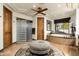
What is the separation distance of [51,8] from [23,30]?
2.78 feet

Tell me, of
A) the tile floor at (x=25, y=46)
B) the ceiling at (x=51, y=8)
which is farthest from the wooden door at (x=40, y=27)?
the tile floor at (x=25, y=46)

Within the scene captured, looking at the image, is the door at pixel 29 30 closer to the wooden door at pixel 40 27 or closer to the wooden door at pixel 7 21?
the wooden door at pixel 40 27

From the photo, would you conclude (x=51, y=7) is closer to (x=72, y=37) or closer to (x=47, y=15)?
(x=47, y=15)

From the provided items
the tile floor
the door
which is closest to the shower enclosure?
the door

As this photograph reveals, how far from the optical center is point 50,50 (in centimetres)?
239

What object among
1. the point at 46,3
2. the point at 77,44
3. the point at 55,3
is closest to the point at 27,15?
the point at 46,3

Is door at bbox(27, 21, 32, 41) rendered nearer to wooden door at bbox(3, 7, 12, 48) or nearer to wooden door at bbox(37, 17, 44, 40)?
wooden door at bbox(37, 17, 44, 40)

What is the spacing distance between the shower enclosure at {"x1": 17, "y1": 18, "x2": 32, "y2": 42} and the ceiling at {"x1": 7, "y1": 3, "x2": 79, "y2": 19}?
0.80ft

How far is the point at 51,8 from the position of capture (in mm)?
2396

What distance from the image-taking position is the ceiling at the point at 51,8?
2299 millimetres

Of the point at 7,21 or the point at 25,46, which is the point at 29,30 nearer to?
the point at 25,46

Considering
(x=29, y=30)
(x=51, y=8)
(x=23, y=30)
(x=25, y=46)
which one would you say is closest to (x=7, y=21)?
(x=23, y=30)

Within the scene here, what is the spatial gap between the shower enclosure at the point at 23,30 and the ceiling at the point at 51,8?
0.80ft

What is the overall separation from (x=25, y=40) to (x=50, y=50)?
2.11 ft
